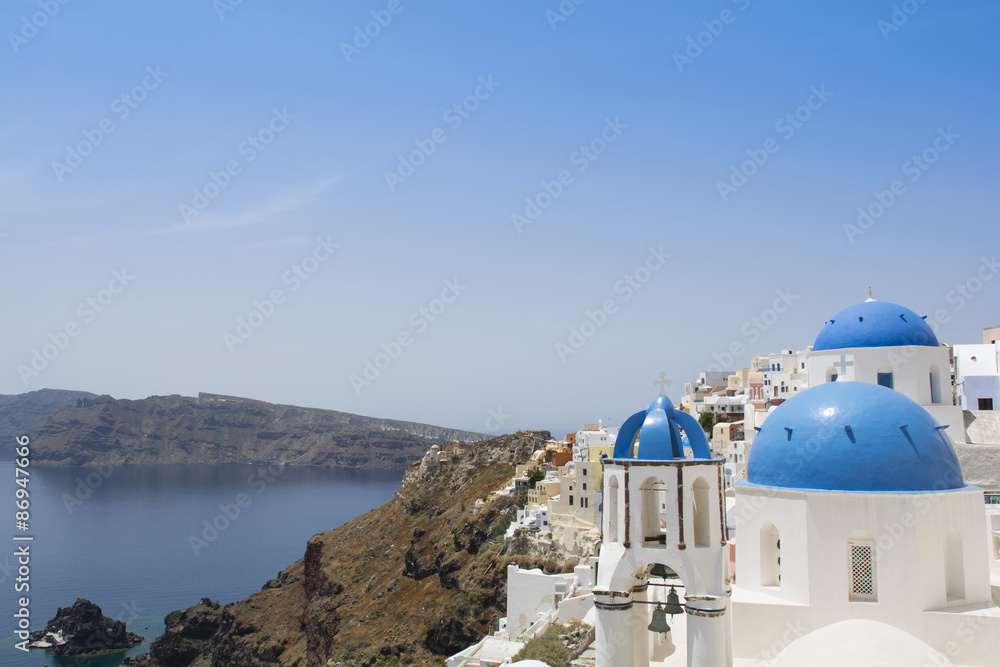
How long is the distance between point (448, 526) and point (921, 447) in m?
45.1

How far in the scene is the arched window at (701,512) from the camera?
10867 mm

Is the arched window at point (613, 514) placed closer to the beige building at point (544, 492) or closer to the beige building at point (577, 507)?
the beige building at point (577, 507)

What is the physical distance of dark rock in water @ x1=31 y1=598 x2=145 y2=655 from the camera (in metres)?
56.5

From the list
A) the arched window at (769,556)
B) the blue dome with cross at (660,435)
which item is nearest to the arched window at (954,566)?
the arched window at (769,556)

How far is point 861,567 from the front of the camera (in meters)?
11.2

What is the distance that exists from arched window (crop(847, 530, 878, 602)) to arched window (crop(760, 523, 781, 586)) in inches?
46.0

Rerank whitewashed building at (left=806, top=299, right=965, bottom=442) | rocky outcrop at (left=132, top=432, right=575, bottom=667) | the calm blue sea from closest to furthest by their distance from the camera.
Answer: whitewashed building at (left=806, top=299, right=965, bottom=442) → rocky outcrop at (left=132, top=432, right=575, bottom=667) → the calm blue sea

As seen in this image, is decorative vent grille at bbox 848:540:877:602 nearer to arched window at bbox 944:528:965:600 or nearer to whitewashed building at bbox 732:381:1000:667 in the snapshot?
whitewashed building at bbox 732:381:1000:667

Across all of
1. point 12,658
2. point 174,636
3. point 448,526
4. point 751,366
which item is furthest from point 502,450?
point 12,658

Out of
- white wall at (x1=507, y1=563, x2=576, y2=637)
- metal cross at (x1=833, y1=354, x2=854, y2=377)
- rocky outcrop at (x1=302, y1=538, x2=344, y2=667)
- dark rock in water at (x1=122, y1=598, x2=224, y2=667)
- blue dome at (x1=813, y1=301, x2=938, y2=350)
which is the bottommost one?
dark rock in water at (x1=122, y1=598, x2=224, y2=667)

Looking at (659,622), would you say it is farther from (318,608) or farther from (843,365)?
(318,608)

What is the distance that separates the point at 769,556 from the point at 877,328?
38.9ft

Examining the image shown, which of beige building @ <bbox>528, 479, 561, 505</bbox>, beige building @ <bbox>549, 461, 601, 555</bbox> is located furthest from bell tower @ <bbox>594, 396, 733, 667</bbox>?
beige building @ <bbox>528, 479, 561, 505</bbox>

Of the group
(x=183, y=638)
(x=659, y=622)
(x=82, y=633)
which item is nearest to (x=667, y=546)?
(x=659, y=622)
